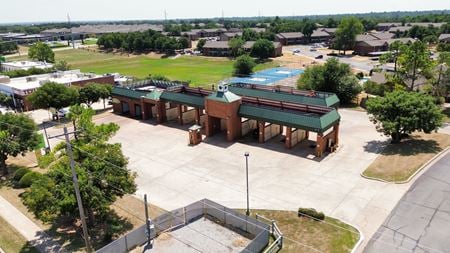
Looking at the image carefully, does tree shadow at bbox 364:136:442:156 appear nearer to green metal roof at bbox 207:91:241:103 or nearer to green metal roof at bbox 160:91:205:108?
green metal roof at bbox 207:91:241:103

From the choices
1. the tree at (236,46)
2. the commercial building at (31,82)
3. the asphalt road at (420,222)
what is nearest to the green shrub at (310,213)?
the asphalt road at (420,222)

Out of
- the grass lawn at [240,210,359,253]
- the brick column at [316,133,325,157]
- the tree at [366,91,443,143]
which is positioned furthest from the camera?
the brick column at [316,133,325,157]

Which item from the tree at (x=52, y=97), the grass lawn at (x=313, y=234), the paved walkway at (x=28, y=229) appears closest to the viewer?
the grass lawn at (x=313, y=234)

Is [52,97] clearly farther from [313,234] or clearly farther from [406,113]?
[406,113]

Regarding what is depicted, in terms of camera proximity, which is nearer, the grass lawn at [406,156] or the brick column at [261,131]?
the grass lawn at [406,156]

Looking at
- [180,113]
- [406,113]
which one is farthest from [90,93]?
[406,113]

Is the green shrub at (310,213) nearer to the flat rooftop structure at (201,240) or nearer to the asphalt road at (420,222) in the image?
the asphalt road at (420,222)

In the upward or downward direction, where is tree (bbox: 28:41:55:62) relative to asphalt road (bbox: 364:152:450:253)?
upward

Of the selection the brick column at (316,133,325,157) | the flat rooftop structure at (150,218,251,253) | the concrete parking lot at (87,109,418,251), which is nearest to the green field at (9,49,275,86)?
the concrete parking lot at (87,109,418,251)
